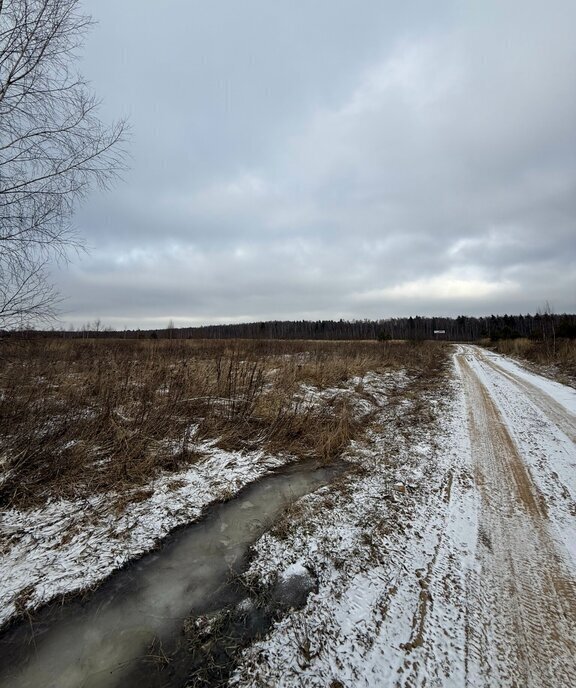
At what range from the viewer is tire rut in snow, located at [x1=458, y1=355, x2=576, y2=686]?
1.71 m

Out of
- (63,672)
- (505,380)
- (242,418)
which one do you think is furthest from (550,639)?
(505,380)

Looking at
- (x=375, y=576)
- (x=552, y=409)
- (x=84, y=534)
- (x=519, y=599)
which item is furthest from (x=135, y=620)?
(x=552, y=409)

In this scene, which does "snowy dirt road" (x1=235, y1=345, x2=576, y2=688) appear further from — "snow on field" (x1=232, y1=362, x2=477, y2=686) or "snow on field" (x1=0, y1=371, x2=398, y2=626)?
"snow on field" (x1=0, y1=371, x2=398, y2=626)

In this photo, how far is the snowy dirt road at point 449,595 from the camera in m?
1.71

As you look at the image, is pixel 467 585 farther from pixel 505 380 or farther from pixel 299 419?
pixel 505 380

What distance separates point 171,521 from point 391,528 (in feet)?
7.28

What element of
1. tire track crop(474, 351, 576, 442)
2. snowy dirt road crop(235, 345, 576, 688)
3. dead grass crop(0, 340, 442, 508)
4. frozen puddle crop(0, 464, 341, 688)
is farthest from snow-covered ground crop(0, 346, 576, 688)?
tire track crop(474, 351, 576, 442)

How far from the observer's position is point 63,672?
1.73m

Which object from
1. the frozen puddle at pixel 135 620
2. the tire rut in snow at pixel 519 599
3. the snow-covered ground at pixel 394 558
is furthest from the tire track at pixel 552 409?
the frozen puddle at pixel 135 620

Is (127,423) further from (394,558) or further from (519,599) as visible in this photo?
(519,599)

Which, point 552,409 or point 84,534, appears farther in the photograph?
point 552,409

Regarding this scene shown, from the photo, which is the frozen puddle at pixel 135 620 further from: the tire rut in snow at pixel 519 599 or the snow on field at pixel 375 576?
the tire rut in snow at pixel 519 599

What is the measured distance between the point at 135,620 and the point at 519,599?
2721 mm

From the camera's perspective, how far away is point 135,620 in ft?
6.70
